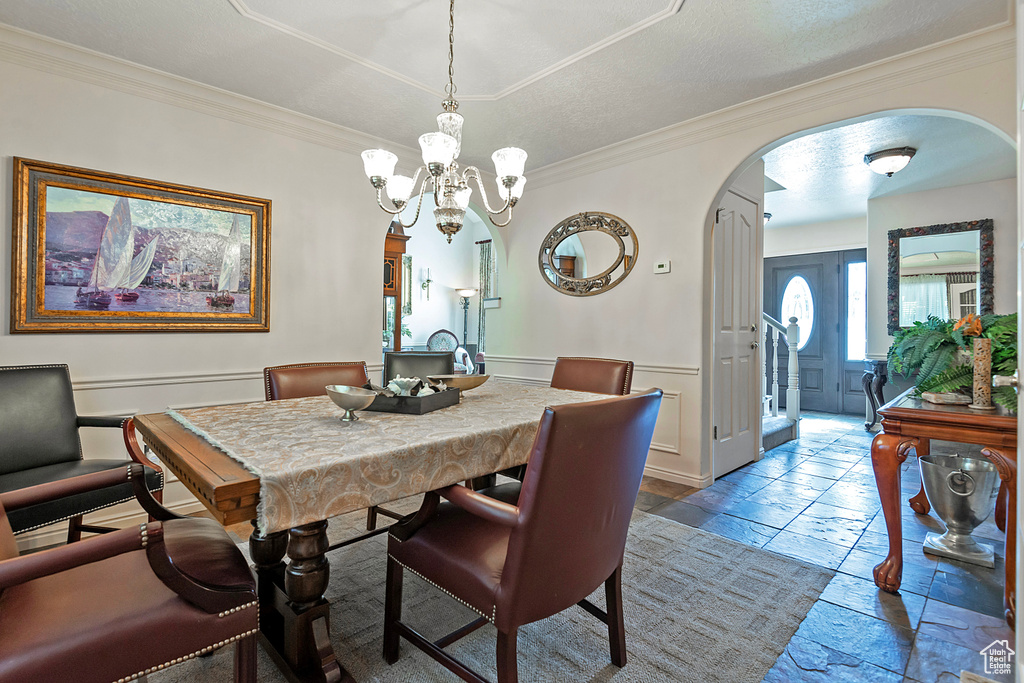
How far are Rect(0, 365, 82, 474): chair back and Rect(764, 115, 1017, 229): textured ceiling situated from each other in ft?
15.3

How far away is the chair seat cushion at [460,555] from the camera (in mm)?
1233

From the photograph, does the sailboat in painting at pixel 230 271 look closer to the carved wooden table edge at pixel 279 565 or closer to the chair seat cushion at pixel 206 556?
the carved wooden table edge at pixel 279 565

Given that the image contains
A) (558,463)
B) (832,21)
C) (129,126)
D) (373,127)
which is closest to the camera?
(558,463)

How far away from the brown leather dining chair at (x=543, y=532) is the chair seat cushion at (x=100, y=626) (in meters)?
0.49

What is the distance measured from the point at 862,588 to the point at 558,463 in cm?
181

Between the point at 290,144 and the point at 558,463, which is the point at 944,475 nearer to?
the point at 558,463

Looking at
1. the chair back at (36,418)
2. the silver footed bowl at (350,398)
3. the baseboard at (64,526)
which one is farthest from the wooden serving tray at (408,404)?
the chair back at (36,418)

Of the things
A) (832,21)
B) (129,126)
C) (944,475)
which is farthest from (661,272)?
(129,126)

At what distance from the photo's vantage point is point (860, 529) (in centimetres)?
270

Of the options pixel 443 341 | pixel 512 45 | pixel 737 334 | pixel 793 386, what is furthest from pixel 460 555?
pixel 443 341

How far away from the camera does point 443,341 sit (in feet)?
25.3

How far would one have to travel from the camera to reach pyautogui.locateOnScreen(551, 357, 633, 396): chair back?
2.64m

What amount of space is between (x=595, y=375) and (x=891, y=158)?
3.35 meters

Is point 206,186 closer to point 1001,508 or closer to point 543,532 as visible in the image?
point 543,532
